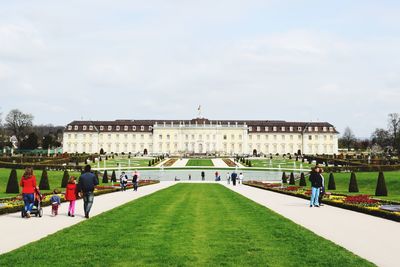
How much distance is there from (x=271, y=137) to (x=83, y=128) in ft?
135

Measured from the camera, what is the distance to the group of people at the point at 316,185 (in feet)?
47.1

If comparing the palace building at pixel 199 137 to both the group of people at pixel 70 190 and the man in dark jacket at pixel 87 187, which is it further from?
the man in dark jacket at pixel 87 187

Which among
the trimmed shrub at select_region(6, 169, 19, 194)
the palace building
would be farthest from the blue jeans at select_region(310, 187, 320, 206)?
the palace building

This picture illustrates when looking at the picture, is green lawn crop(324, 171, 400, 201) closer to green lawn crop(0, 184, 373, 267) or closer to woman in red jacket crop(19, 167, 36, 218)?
green lawn crop(0, 184, 373, 267)

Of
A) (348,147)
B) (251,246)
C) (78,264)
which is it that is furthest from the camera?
(348,147)

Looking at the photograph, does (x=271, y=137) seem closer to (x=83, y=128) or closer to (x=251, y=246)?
(x=83, y=128)

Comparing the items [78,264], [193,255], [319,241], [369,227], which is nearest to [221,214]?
[369,227]

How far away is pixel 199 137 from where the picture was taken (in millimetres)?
103562

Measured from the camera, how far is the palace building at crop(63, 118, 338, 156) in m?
103

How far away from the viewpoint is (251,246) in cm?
742

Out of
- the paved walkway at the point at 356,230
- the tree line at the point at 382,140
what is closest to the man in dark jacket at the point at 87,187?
the paved walkway at the point at 356,230

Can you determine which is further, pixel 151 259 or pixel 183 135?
pixel 183 135

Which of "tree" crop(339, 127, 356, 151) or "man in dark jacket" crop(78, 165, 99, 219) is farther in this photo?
"tree" crop(339, 127, 356, 151)

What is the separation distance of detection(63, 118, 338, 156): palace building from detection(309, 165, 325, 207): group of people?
8774 cm
